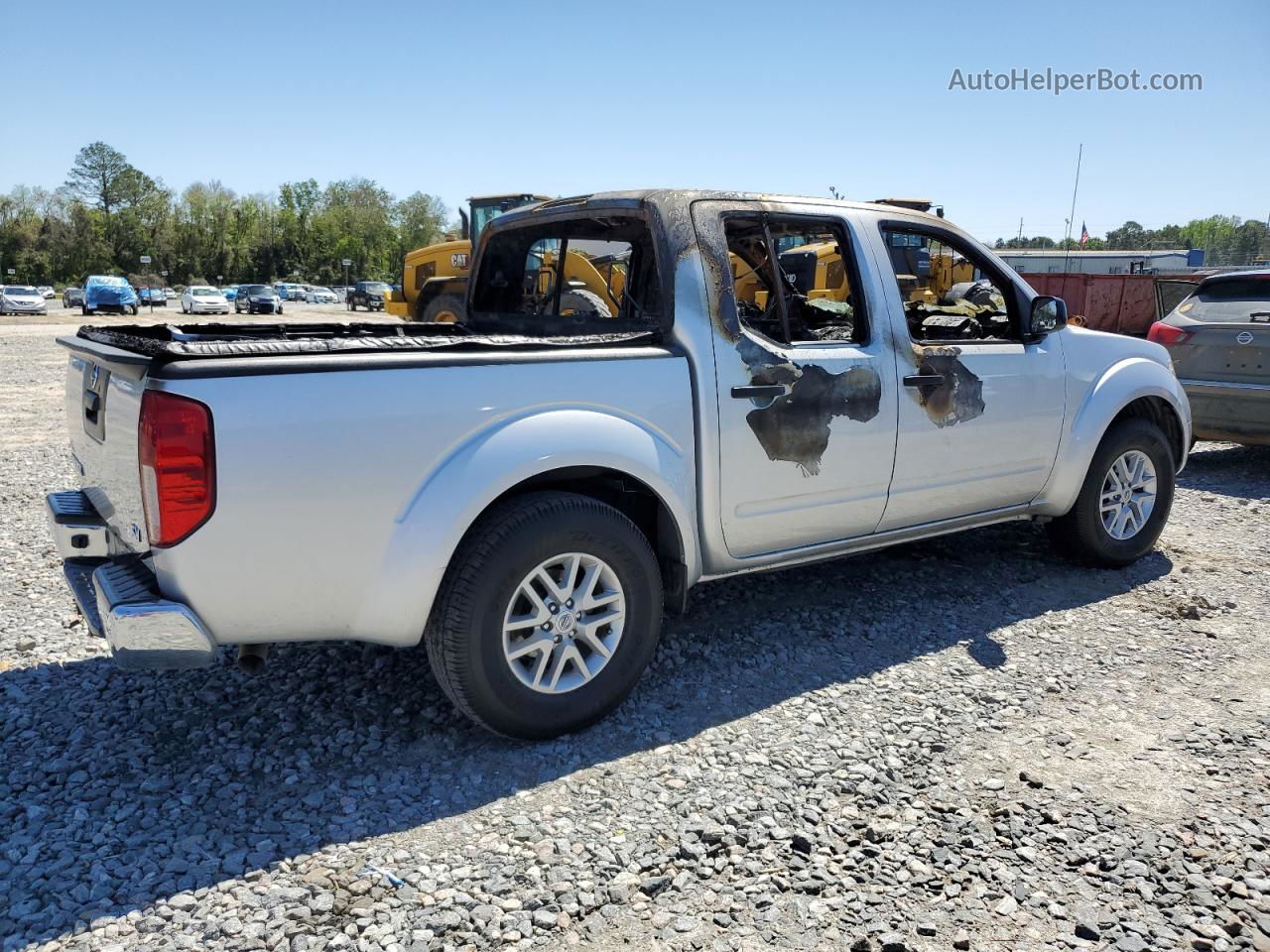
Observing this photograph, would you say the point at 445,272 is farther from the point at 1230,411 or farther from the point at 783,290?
the point at 783,290

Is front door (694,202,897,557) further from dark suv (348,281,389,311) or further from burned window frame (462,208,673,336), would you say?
dark suv (348,281,389,311)

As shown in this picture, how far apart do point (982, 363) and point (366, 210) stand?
111295 mm

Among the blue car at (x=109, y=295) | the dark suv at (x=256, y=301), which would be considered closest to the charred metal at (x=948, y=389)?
the blue car at (x=109, y=295)

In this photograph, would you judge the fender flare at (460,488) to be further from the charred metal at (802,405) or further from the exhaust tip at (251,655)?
the charred metal at (802,405)

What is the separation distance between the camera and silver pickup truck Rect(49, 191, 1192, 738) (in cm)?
269

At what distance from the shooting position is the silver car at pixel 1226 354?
311 inches

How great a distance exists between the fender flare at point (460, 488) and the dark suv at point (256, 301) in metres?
47.6

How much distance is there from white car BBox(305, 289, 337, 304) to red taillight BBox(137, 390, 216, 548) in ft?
238

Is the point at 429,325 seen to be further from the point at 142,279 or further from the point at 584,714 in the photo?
the point at 142,279

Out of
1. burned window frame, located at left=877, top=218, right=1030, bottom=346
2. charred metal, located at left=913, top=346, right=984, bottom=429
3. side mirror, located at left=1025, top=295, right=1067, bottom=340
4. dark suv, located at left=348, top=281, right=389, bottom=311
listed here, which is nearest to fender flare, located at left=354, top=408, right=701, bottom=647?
charred metal, located at left=913, top=346, right=984, bottom=429

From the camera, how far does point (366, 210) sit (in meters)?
106

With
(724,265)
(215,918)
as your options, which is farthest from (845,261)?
(215,918)

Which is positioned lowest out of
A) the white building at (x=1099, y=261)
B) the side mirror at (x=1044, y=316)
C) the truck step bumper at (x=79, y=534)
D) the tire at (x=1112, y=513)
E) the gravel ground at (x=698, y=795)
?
the gravel ground at (x=698, y=795)

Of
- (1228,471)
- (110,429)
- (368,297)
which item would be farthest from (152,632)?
(368,297)
